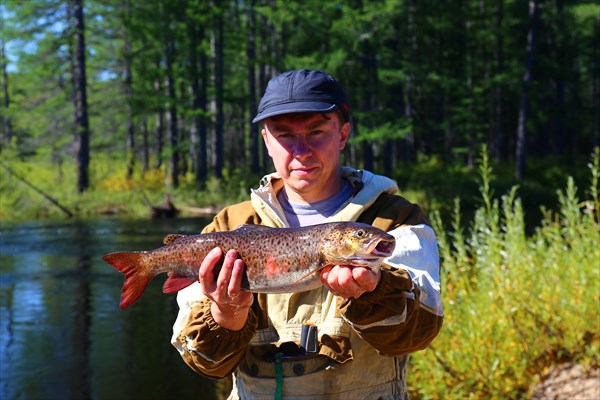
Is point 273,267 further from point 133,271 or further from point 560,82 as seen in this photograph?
point 560,82

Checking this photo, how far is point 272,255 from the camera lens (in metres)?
2.56

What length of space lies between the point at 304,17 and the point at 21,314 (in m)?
22.4

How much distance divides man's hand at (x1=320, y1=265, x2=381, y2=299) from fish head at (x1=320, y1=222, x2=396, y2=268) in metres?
0.03

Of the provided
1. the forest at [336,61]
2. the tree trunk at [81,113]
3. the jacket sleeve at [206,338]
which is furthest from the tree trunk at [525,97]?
the jacket sleeve at [206,338]

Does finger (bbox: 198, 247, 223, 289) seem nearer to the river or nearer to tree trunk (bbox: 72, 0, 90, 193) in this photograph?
the river

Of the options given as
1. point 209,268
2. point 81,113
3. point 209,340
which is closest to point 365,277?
point 209,268

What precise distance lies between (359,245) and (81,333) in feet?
27.7

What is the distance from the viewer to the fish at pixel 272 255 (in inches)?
92.0

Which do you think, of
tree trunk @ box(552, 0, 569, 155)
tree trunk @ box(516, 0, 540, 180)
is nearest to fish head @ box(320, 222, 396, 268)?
tree trunk @ box(516, 0, 540, 180)

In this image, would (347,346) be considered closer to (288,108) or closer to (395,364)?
(395,364)

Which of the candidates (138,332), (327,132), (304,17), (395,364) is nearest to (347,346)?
(395,364)

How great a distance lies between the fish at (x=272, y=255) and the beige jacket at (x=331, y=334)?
7.6 inches

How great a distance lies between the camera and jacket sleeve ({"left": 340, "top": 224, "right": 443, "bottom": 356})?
7.94 ft

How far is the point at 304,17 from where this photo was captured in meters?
29.9
